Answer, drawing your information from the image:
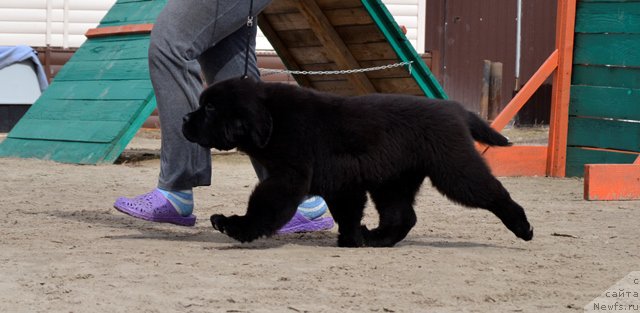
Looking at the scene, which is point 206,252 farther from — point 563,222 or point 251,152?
point 563,222

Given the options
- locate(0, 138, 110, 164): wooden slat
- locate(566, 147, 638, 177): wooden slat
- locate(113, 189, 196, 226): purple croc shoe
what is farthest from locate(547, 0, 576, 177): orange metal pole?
locate(113, 189, 196, 226): purple croc shoe

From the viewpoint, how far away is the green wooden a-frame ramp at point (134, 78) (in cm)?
773

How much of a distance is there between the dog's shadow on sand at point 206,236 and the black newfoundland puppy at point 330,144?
0.79 feet

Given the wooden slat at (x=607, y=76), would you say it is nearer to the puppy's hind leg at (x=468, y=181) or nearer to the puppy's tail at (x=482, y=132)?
the puppy's tail at (x=482, y=132)

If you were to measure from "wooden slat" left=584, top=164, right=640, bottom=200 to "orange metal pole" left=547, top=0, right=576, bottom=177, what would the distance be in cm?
149

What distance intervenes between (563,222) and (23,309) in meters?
2.96

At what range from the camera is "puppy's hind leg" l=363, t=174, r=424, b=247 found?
14.0 feet

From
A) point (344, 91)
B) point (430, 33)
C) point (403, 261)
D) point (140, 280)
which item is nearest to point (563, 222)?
point (403, 261)

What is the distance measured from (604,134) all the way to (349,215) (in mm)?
3854

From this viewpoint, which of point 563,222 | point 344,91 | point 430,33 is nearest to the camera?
point 563,222

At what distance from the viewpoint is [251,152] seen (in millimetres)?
4031

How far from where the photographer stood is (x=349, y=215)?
13.8 feet

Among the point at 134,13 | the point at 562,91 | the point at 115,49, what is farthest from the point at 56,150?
the point at 562,91

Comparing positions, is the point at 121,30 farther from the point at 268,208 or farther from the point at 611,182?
the point at 268,208
